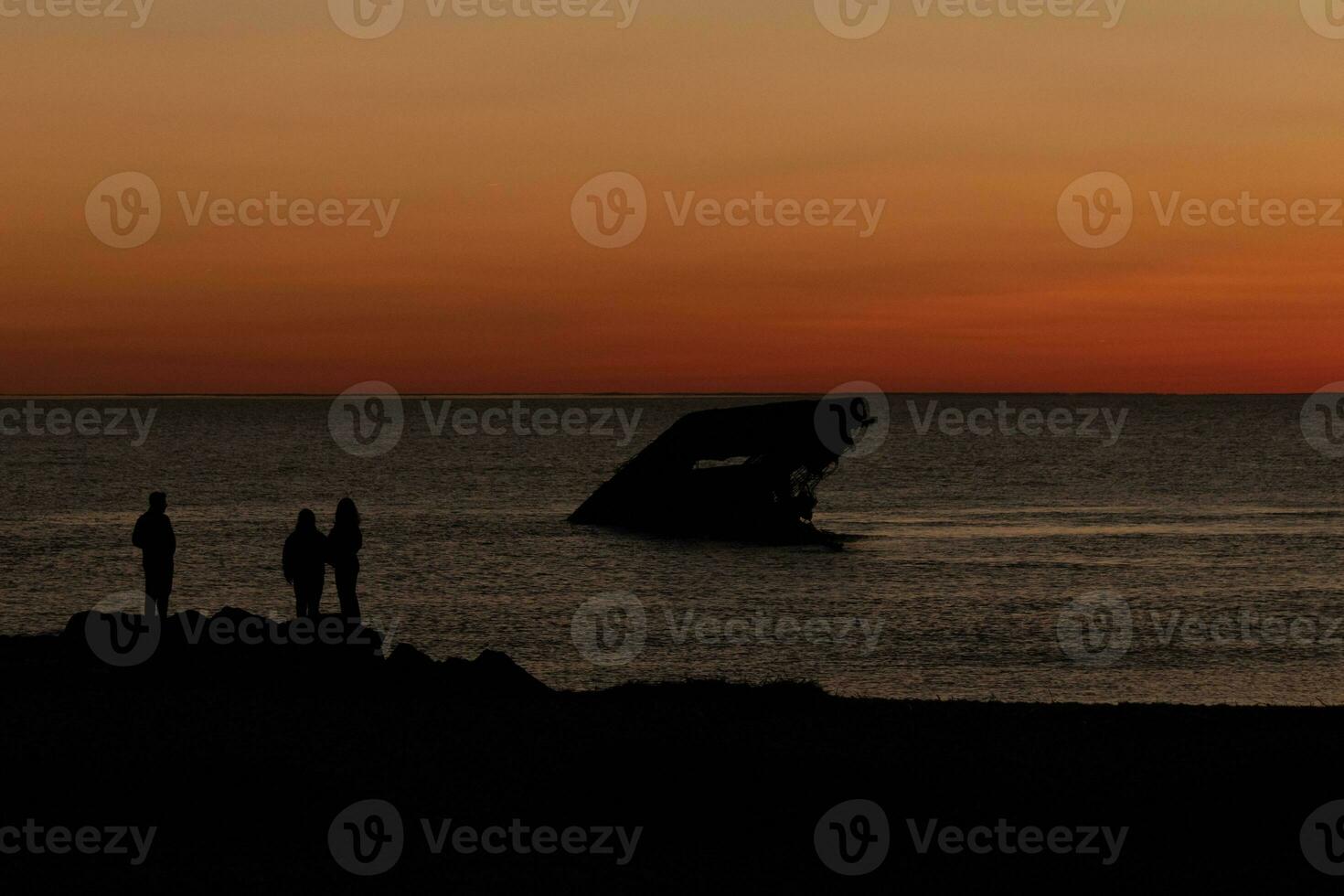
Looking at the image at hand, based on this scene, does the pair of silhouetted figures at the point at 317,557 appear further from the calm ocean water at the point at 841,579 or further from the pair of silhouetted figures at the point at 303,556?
the calm ocean water at the point at 841,579

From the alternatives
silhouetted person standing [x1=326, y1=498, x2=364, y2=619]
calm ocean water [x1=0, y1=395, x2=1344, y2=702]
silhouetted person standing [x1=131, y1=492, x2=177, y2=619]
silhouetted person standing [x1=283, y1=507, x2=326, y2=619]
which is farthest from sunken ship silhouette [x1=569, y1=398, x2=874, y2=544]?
silhouetted person standing [x1=131, y1=492, x2=177, y2=619]

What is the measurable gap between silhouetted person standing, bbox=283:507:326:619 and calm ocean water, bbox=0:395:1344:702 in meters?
8.40

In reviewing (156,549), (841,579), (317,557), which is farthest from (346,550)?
(841,579)

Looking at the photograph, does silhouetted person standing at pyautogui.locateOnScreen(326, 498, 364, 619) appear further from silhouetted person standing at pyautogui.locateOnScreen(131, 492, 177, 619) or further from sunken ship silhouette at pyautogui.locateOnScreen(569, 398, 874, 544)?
sunken ship silhouette at pyautogui.locateOnScreen(569, 398, 874, 544)

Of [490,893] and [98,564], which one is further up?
[98,564]

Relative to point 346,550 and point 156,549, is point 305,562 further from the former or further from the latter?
point 156,549

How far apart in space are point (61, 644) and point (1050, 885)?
12.9m

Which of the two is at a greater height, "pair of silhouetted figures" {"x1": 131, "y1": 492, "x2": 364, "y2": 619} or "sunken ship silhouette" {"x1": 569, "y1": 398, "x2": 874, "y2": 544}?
"sunken ship silhouette" {"x1": 569, "y1": 398, "x2": 874, "y2": 544}

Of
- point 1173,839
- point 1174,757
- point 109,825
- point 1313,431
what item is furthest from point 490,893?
point 1313,431

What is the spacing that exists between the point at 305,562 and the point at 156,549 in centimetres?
175

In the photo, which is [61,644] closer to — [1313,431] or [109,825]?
[109,825]

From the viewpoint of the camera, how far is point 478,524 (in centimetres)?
6116

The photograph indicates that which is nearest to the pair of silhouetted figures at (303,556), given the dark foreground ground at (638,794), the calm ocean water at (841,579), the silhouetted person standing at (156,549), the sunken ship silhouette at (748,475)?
the silhouetted person standing at (156,549)

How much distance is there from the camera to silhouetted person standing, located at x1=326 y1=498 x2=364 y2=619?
57.9 ft
